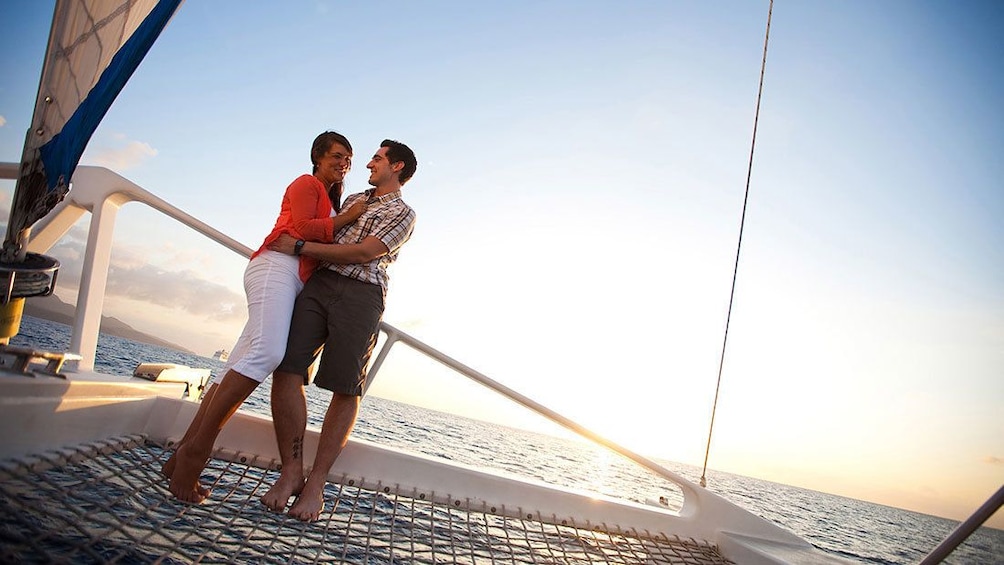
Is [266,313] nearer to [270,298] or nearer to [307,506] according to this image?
[270,298]

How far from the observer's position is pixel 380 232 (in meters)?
1.72

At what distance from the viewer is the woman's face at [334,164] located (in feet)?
5.83

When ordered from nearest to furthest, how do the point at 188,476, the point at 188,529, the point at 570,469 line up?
1. the point at 188,529
2. the point at 188,476
3. the point at 570,469

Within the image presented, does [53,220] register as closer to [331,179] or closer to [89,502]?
[331,179]

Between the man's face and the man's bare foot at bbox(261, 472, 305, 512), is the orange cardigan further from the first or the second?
the man's bare foot at bbox(261, 472, 305, 512)

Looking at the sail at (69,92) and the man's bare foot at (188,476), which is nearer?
the sail at (69,92)

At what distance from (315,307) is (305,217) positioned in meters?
0.26

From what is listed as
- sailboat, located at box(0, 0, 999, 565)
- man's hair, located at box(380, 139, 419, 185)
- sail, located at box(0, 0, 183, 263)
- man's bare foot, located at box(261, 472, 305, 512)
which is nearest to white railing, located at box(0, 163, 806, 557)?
sailboat, located at box(0, 0, 999, 565)

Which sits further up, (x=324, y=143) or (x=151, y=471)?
(x=324, y=143)

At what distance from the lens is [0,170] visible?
1453 millimetres

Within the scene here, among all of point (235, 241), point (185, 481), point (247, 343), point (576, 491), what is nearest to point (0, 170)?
point (235, 241)

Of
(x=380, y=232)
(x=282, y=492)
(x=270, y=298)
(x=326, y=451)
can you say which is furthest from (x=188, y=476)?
(x=380, y=232)

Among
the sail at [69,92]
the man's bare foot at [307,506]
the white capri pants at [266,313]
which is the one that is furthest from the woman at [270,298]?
the sail at [69,92]

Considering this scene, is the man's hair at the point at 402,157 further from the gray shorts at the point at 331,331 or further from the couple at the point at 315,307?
the gray shorts at the point at 331,331
